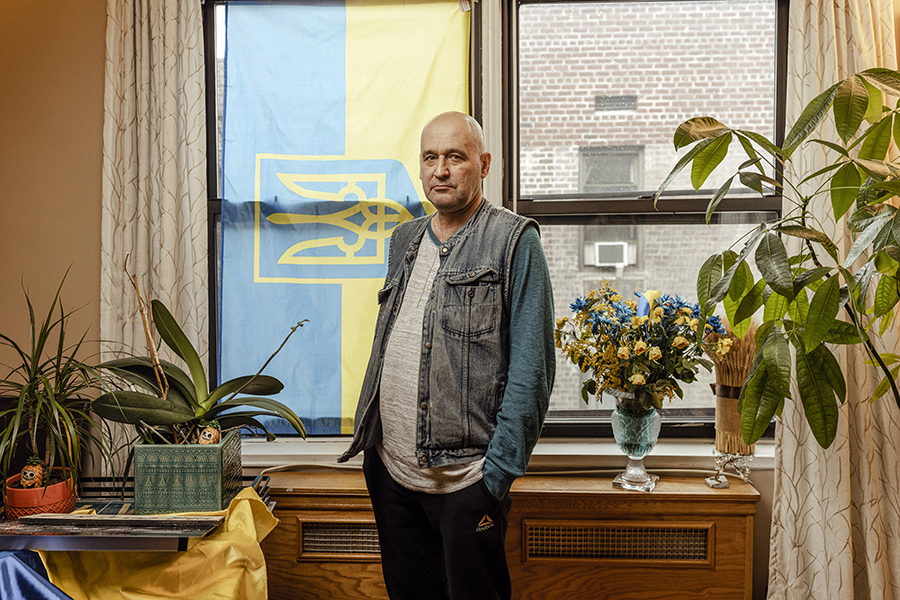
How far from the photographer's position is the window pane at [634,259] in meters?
2.09

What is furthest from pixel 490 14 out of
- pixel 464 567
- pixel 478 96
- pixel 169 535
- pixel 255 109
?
pixel 169 535

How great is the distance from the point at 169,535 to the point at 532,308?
104 cm

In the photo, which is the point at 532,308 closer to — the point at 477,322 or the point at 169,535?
the point at 477,322

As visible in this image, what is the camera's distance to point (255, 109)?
2020mm

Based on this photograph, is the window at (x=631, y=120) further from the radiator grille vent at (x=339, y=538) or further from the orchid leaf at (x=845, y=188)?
the orchid leaf at (x=845, y=188)

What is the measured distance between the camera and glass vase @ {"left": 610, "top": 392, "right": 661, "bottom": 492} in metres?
1.75

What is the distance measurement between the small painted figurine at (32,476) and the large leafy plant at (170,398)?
Answer: 0.76 feet

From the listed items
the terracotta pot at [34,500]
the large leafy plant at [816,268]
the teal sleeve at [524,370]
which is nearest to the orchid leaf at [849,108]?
the large leafy plant at [816,268]

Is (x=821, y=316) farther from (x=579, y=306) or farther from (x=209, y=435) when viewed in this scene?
(x=209, y=435)

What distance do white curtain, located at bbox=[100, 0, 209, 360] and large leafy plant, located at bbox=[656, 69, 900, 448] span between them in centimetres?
157

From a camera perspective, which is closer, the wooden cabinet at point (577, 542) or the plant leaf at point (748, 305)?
the plant leaf at point (748, 305)

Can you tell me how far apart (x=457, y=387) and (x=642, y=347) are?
2.27 ft

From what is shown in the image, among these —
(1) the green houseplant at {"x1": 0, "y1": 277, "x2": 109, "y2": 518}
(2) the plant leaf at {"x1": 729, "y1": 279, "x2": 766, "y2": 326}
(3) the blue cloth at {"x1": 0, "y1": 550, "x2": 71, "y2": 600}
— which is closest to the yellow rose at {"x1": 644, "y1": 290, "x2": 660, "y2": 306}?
(2) the plant leaf at {"x1": 729, "y1": 279, "x2": 766, "y2": 326}

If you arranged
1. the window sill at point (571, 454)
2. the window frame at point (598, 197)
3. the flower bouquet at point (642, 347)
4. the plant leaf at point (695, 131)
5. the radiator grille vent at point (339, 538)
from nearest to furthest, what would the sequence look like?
the plant leaf at point (695, 131)
the flower bouquet at point (642, 347)
the radiator grille vent at point (339, 538)
the window sill at point (571, 454)
the window frame at point (598, 197)
